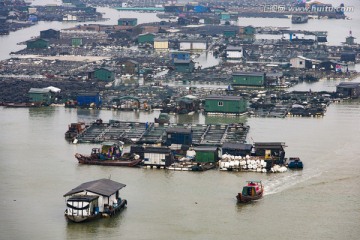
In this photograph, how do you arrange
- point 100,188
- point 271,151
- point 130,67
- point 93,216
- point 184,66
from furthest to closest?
point 184,66 < point 130,67 < point 271,151 < point 100,188 < point 93,216

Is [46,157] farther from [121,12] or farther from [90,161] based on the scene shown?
[121,12]

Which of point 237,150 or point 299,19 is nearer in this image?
point 237,150

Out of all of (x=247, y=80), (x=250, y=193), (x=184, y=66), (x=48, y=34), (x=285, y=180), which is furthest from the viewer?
(x=48, y=34)

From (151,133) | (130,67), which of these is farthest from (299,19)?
(151,133)

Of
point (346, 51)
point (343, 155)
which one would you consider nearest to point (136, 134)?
point (343, 155)

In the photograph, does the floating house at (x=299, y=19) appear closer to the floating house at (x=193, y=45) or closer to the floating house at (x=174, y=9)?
the floating house at (x=174, y=9)

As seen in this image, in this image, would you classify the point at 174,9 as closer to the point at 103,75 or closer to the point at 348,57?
the point at 348,57

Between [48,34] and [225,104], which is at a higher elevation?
[225,104]
